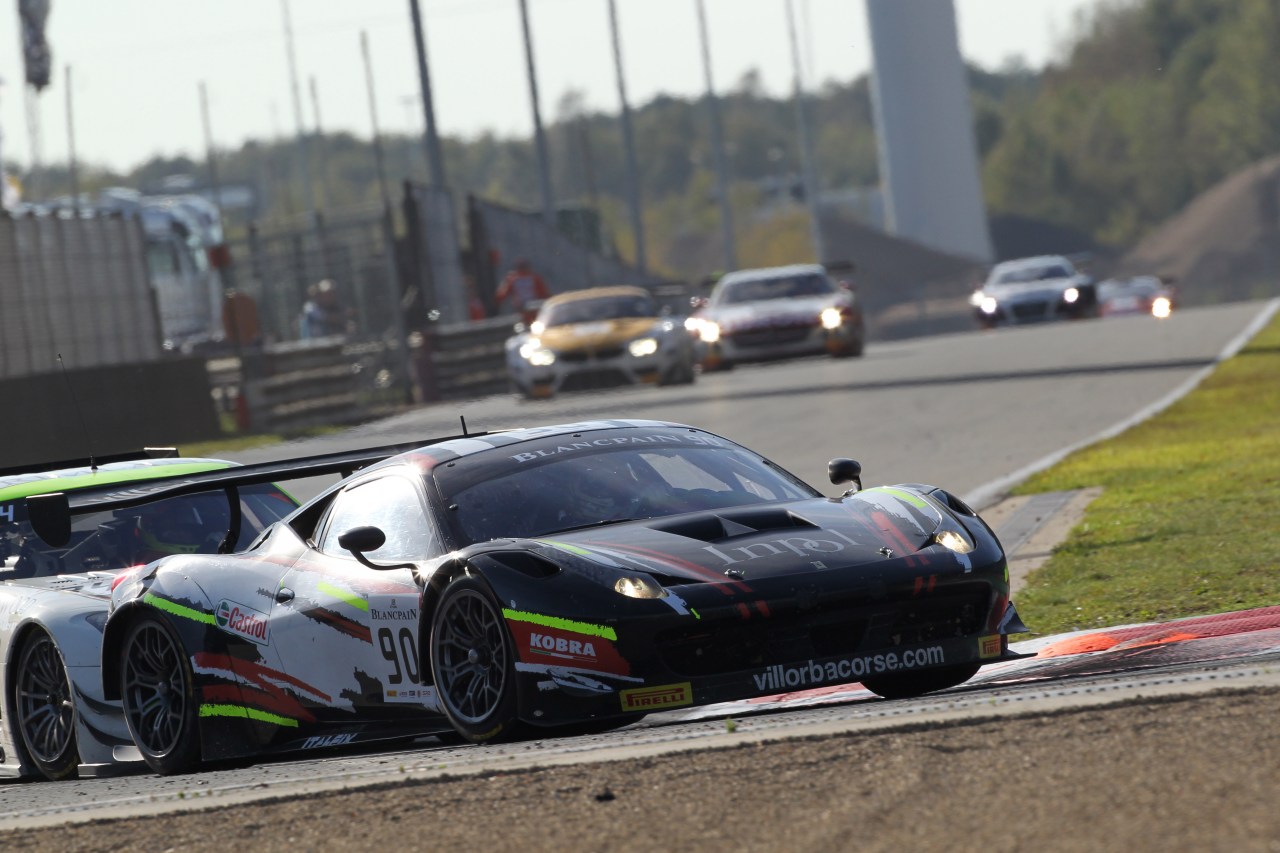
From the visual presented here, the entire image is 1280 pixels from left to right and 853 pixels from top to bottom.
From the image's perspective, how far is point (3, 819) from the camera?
5.98 meters

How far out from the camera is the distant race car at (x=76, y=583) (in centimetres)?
799

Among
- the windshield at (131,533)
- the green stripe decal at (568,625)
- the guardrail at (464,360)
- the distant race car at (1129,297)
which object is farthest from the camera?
the distant race car at (1129,297)

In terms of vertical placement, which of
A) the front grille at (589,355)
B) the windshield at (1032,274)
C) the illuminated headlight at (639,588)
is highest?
the windshield at (1032,274)

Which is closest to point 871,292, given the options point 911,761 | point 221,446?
point 221,446

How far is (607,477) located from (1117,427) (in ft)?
38.3

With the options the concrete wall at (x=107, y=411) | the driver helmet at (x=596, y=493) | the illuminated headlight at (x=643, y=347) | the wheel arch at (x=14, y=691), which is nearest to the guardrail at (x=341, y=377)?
the concrete wall at (x=107, y=411)

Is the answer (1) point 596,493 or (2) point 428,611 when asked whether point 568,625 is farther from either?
(1) point 596,493

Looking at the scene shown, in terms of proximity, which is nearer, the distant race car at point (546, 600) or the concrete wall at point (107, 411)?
the distant race car at point (546, 600)

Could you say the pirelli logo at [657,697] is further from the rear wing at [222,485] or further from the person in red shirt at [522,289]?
the person in red shirt at [522,289]

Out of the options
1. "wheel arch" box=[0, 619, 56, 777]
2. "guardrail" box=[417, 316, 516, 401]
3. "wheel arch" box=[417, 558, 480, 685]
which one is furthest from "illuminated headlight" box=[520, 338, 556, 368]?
"wheel arch" box=[417, 558, 480, 685]

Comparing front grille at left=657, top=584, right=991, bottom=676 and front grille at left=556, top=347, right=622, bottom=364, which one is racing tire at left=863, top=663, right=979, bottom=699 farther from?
front grille at left=556, top=347, right=622, bottom=364

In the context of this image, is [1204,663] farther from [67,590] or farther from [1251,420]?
[1251,420]

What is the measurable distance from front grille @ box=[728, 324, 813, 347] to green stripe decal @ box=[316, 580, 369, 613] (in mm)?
21462

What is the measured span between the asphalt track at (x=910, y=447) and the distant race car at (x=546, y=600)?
159 millimetres
